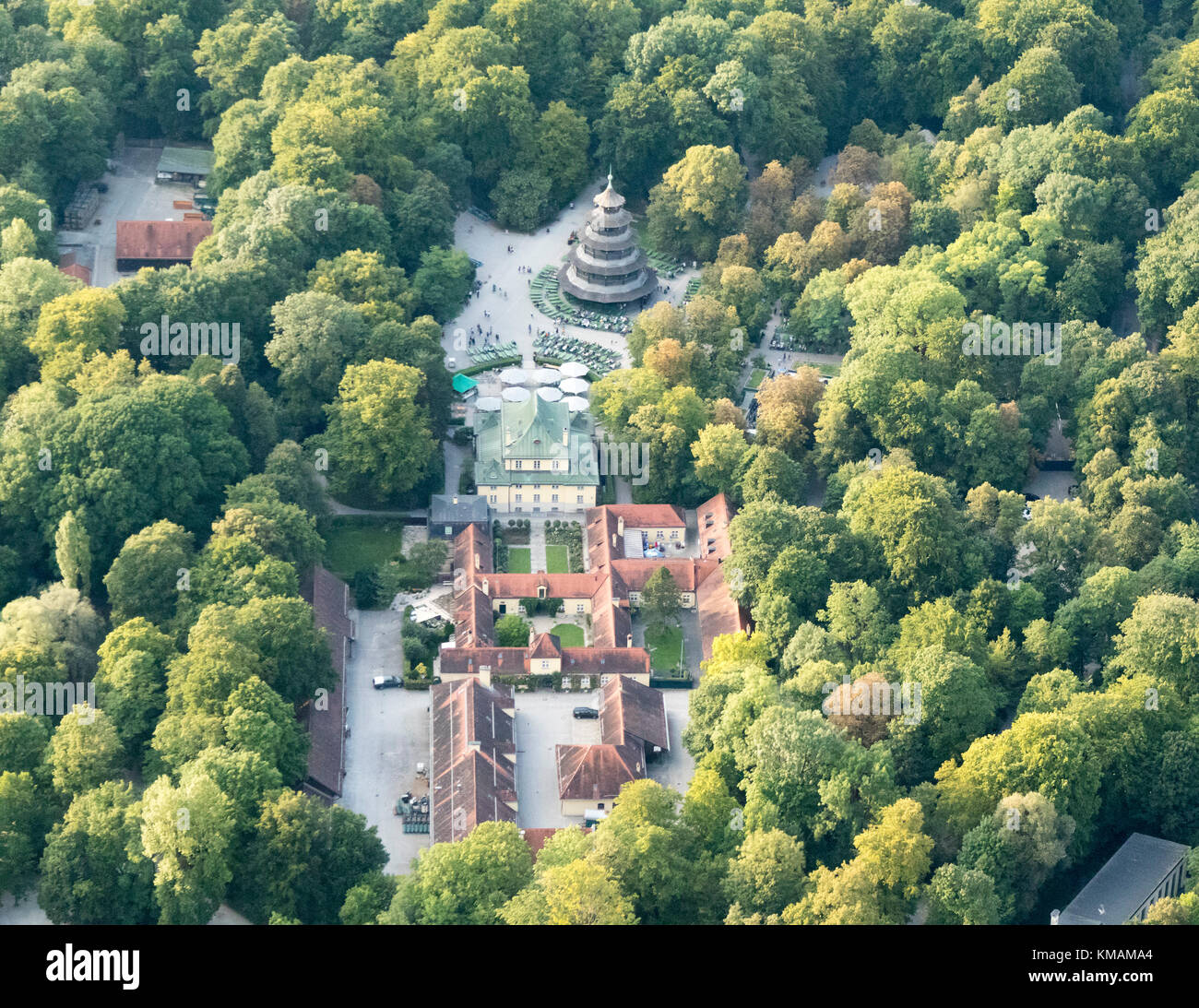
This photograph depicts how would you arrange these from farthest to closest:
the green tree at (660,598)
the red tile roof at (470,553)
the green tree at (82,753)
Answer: the red tile roof at (470,553)
the green tree at (660,598)
the green tree at (82,753)

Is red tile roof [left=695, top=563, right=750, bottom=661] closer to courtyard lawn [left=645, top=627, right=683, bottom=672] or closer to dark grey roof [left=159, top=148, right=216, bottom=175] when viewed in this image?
courtyard lawn [left=645, top=627, right=683, bottom=672]

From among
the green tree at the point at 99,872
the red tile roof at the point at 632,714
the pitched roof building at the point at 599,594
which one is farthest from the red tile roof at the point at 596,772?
the green tree at the point at 99,872

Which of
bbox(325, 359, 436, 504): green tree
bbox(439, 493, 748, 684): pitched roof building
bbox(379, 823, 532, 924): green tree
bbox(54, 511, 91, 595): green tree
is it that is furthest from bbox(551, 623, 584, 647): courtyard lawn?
bbox(54, 511, 91, 595): green tree

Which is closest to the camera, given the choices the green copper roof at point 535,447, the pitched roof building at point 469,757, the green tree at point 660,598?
the pitched roof building at point 469,757

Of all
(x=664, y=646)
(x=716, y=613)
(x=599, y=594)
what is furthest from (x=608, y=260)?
(x=664, y=646)

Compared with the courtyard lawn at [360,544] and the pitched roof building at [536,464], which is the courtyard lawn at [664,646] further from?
the courtyard lawn at [360,544]

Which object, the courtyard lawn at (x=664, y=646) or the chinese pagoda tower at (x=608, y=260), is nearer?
the courtyard lawn at (x=664, y=646)

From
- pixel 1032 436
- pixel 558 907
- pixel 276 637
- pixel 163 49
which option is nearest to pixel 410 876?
pixel 558 907
